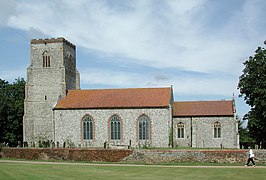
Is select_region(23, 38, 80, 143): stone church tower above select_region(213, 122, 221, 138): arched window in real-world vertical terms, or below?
above

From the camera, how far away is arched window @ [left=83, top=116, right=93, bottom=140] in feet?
175

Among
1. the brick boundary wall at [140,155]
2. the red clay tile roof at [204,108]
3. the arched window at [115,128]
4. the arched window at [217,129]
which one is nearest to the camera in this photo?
the brick boundary wall at [140,155]

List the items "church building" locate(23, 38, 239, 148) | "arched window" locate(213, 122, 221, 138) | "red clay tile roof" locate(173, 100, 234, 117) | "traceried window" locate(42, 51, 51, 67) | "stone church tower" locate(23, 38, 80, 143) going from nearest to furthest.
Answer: "church building" locate(23, 38, 239, 148) < "arched window" locate(213, 122, 221, 138) < "red clay tile roof" locate(173, 100, 234, 117) < "stone church tower" locate(23, 38, 80, 143) < "traceried window" locate(42, 51, 51, 67)

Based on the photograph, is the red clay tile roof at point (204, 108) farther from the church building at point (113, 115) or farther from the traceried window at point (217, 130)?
the traceried window at point (217, 130)

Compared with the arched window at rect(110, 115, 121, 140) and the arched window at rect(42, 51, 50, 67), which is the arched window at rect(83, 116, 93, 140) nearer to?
the arched window at rect(110, 115, 121, 140)

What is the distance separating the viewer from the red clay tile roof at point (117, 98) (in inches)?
2063

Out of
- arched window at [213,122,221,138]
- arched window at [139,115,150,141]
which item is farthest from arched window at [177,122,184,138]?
arched window at [139,115,150,141]

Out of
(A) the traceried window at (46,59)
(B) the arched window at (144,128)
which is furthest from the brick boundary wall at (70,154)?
(A) the traceried window at (46,59)

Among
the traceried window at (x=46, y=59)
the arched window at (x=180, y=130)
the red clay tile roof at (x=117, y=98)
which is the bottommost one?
the arched window at (x=180, y=130)

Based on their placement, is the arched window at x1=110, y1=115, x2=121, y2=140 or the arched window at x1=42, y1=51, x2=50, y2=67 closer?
the arched window at x1=110, y1=115, x2=121, y2=140

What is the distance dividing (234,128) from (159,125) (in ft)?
30.5

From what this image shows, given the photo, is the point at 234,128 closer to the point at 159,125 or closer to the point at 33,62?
the point at 159,125

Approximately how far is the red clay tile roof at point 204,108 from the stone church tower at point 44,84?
1604 centimetres

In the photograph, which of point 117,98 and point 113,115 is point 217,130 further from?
point 117,98
